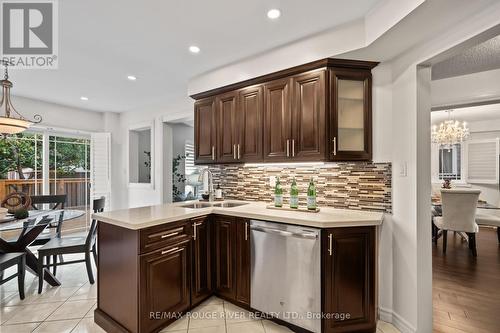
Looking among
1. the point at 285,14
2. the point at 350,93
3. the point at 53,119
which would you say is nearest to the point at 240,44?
the point at 285,14

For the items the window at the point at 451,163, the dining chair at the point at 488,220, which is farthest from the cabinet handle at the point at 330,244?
the window at the point at 451,163

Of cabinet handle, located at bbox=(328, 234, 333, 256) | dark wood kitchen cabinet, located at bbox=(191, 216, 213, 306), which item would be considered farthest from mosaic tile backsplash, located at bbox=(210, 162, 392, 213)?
dark wood kitchen cabinet, located at bbox=(191, 216, 213, 306)

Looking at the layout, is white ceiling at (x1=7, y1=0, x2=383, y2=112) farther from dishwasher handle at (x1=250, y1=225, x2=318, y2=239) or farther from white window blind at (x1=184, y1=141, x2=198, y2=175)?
white window blind at (x1=184, y1=141, x2=198, y2=175)

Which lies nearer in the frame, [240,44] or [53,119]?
[240,44]

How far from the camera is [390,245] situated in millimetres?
2168

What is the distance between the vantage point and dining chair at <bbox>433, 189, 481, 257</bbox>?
3.62m

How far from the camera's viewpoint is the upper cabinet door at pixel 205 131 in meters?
3.04

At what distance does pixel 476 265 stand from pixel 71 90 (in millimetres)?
6646

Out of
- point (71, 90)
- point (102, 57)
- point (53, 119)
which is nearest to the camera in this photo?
point (102, 57)

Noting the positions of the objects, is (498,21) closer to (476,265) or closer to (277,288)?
(277,288)

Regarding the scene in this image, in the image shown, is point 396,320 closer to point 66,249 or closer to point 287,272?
point 287,272

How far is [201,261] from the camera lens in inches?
92.4

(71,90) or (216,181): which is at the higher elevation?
(71,90)

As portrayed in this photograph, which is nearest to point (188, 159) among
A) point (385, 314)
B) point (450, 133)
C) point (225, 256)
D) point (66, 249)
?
point (66, 249)
